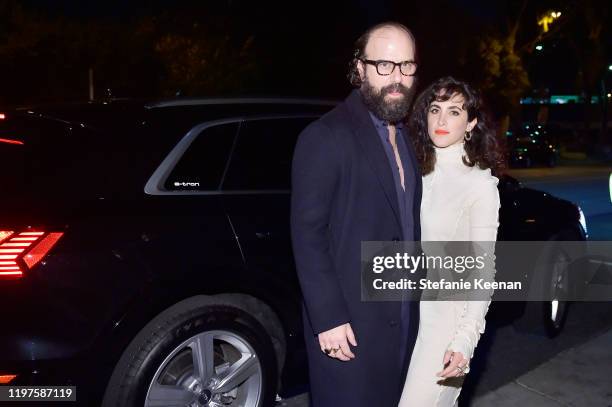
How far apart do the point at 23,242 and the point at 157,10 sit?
79.9ft

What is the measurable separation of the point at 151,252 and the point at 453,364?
1.40 metres

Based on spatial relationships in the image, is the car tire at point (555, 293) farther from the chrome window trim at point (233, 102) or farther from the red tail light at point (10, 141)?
the red tail light at point (10, 141)

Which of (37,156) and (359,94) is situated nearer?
(359,94)

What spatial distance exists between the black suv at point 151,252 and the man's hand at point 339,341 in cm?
103

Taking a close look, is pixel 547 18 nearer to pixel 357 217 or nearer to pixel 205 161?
pixel 205 161

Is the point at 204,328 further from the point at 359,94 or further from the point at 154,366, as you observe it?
the point at 359,94

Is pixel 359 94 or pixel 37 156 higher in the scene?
pixel 359 94

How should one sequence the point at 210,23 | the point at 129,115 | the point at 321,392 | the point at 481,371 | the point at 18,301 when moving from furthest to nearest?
the point at 210,23 → the point at 481,371 → the point at 129,115 → the point at 18,301 → the point at 321,392

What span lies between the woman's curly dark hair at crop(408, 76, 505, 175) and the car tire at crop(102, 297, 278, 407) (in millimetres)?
1268

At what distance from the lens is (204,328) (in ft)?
10.8

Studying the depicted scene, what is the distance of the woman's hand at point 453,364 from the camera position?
2449mm

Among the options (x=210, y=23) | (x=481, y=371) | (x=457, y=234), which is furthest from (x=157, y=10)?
(x=457, y=234)

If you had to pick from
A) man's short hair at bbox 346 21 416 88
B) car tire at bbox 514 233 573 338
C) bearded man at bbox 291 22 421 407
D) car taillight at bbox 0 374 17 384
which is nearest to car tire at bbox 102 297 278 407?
car taillight at bbox 0 374 17 384

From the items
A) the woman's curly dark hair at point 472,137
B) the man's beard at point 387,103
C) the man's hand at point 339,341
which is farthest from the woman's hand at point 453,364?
the man's beard at point 387,103
